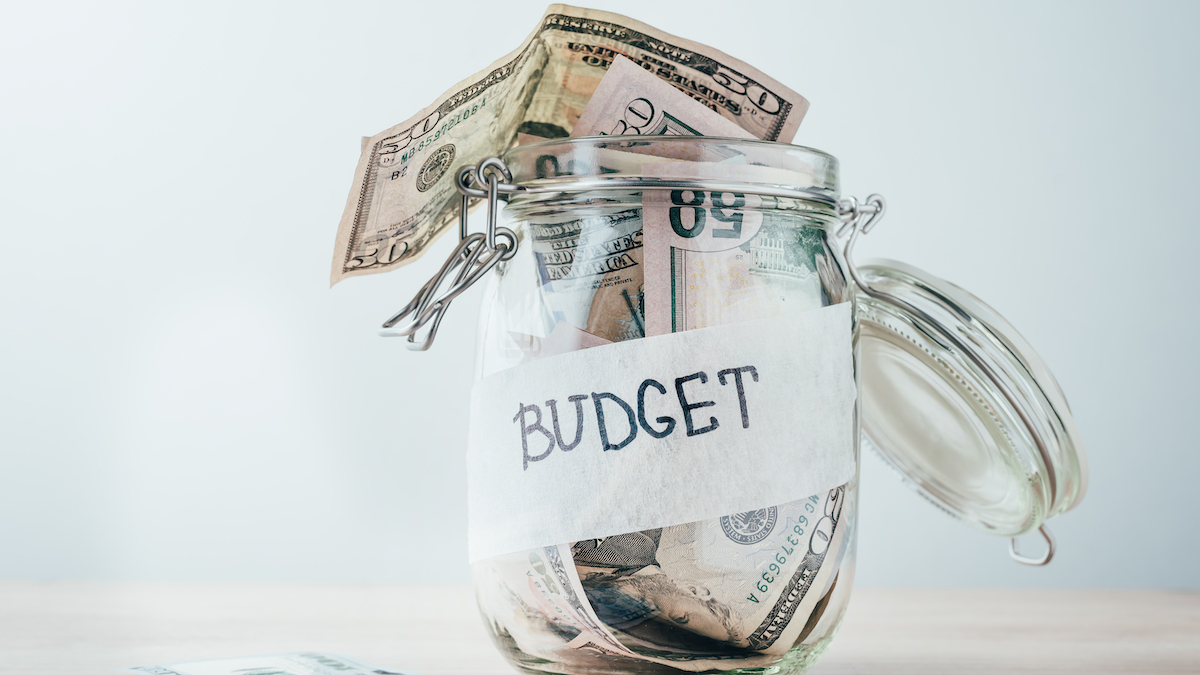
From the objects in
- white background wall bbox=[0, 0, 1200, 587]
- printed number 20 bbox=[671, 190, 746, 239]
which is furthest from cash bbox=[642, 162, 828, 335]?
white background wall bbox=[0, 0, 1200, 587]

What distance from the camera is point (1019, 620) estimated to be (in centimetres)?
67

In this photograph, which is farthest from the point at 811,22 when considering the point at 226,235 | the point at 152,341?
the point at 152,341

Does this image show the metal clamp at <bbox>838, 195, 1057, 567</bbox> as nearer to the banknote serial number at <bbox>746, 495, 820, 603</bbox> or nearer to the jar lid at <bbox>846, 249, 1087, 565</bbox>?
the jar lid at <bbox>846, 249, 1087, 565</bbox>

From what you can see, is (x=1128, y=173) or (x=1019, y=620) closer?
(x=1019, y=620)

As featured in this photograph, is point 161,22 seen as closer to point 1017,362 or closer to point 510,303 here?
point 510,303

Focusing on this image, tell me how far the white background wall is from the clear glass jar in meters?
0.50

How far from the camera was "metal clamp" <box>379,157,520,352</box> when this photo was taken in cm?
44

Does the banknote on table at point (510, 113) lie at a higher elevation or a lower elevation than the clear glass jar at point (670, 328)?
higher

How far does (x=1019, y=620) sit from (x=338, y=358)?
68 cm

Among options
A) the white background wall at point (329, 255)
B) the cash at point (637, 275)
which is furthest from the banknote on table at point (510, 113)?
the white background wall at point (329, 255)

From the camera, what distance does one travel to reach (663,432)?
393 millimetres

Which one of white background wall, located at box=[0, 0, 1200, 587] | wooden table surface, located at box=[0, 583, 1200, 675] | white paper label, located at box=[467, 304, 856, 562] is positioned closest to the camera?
white paper label, located at box=[467, 304, 856, 562]

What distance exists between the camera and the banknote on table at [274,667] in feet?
1.56

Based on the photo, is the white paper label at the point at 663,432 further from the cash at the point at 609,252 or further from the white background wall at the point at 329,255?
the white background wall at the point at 329,255
